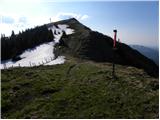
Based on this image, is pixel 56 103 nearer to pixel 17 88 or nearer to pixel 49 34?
pixel 17 88

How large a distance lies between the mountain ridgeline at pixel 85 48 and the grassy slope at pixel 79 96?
41.8 feet

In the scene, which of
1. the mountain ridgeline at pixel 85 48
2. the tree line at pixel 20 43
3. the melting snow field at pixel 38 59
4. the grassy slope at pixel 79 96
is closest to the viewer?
the grassy slope at pixel 79 96

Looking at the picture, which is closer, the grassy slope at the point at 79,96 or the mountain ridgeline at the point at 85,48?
the grassy slope at the point at 79,96

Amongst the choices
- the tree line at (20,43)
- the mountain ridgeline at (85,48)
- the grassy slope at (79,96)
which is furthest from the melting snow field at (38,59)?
the grassy slope at (79,96)

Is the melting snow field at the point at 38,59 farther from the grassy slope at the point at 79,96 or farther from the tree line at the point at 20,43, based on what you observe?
the grassy slope at the point at 79,96

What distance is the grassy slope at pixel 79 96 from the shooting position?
70.9ft

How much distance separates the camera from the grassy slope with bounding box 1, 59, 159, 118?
21.6 meters

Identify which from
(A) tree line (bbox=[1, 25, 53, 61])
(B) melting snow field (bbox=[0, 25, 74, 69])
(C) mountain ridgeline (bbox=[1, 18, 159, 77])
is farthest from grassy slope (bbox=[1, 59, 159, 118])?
(A) tree line (bbox=[1, 25, 53, 61])

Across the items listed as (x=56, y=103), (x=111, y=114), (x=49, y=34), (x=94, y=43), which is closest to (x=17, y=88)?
(x=56, y=103)

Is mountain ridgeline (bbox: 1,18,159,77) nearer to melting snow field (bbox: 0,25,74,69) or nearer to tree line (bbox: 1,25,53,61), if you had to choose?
tree line (bbox: 1,25,53,61)

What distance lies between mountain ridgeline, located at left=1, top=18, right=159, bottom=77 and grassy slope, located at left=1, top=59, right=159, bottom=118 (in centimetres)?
1275

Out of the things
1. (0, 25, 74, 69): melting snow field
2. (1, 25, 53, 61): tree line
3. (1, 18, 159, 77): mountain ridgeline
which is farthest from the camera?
(1, 25, 53, 61): tree line

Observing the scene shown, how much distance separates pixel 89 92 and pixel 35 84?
22.7ft

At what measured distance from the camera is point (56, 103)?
23.8 m
